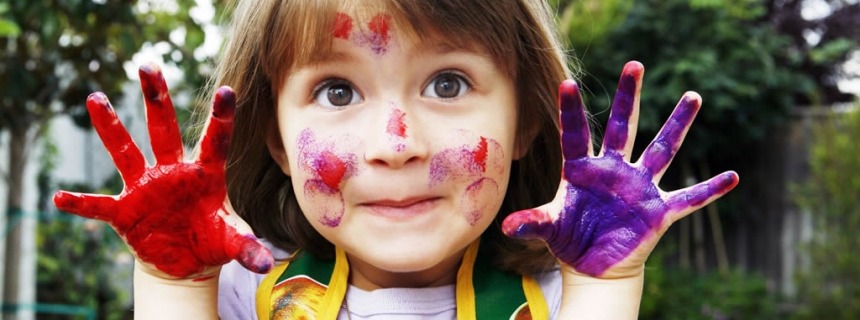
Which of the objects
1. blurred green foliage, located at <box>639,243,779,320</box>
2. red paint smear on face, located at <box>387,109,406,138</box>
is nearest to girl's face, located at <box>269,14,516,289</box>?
red paint smear on face, located at <box>387,109,406,138</box>

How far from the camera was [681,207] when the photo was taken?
1.40m

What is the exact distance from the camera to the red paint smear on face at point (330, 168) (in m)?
1.39

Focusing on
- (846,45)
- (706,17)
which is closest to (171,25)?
(706,17)

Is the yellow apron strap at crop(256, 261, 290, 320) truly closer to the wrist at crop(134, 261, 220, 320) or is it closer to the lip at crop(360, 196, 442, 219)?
the wrist at crop(134, 261, 220, 320)

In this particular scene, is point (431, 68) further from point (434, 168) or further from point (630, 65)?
point (630, 65)

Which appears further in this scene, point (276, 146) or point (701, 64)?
point (701, 64)

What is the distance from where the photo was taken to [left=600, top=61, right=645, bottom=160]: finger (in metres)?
1.37

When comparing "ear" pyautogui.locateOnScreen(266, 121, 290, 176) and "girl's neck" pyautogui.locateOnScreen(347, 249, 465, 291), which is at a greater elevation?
"ear" pyautogui.locateOnScreen(266, 121, 290, 176)

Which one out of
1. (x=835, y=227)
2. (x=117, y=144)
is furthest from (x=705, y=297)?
(x=117, y=144)

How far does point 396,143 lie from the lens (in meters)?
1.33

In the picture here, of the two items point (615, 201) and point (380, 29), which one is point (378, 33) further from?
point (615, 201)

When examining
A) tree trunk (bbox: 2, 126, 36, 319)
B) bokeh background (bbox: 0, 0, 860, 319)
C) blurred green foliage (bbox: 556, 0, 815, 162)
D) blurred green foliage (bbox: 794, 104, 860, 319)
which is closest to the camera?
tree trunk (bbox: 2, 126, 36, 319)

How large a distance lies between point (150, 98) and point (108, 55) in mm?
3131

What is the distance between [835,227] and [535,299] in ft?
18.7
